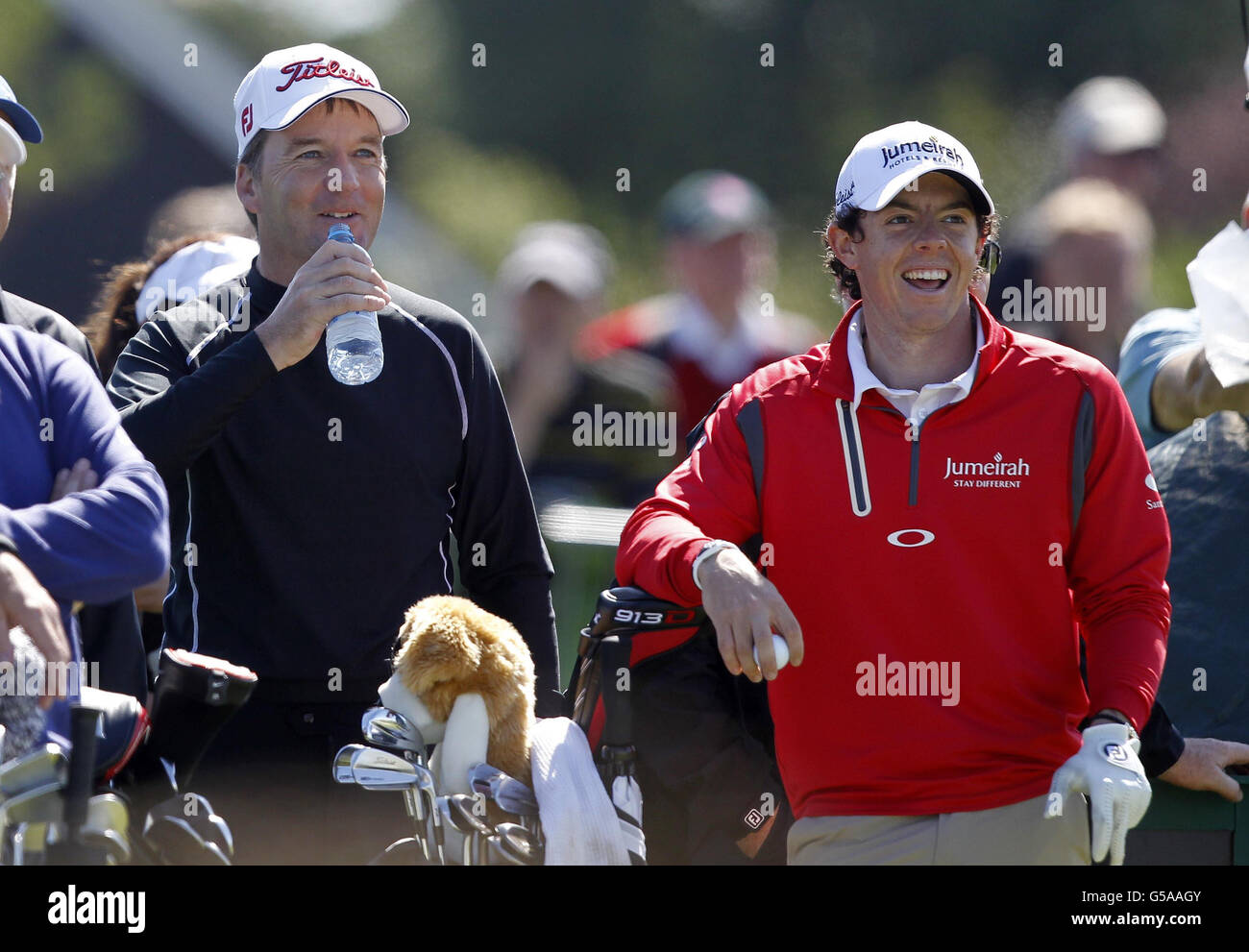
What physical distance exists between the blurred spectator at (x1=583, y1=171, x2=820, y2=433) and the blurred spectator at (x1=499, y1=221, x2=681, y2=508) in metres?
0.06

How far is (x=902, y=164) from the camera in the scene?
2.69m

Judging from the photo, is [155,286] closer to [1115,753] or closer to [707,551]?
[707,551]

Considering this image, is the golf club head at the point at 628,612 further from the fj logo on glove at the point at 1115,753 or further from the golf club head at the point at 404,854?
the fj logo on glove at the point at 1115,753

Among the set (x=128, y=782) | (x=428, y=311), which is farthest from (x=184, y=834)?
(x=428, y=311)

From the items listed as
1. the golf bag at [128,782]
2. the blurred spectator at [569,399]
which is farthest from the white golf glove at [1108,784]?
the blurred spectator at [569,399]

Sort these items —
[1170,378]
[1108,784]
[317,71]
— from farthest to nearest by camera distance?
[1170,378], [317,71], [1108,784]

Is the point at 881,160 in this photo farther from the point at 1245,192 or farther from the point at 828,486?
the point at 1245,192

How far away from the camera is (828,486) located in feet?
8.47

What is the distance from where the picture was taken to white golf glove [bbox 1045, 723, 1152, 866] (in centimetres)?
226

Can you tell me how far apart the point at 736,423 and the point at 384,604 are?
2.21 feet

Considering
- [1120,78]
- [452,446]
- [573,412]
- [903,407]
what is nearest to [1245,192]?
[1120,78]

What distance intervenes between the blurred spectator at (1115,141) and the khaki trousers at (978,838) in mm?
1897

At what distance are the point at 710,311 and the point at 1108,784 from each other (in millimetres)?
2107

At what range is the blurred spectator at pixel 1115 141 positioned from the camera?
4.14m
